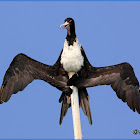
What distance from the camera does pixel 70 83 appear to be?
7.57 meters

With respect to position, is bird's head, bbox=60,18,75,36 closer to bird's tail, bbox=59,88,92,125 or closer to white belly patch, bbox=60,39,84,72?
white belly patch, bbox=60,39,84,72

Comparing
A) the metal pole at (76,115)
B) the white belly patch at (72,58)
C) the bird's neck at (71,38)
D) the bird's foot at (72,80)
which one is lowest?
the metal pole at (76,115)

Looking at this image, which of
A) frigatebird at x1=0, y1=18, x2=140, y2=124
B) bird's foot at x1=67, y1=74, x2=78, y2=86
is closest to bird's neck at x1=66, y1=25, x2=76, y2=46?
frigatebird at x1=0, y1=18, x2=140, y2=124

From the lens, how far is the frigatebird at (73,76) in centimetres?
753

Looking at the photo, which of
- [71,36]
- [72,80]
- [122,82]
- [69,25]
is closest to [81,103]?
[72,80]

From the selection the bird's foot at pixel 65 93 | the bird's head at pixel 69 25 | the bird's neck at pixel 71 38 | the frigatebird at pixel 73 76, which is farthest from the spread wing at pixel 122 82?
the bird's head at pixel 69 25

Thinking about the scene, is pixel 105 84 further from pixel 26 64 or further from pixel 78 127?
pixel 26 64

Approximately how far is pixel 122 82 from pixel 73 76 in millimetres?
977

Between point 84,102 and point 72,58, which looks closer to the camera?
point 72,58

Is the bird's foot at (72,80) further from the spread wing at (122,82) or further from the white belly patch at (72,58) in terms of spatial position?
the white belly patch at (72,58)

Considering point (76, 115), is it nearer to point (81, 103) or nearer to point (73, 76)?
point (81, 103)

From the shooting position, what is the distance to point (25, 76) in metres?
7.67

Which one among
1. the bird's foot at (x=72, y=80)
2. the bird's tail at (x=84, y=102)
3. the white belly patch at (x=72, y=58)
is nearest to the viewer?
the white belly patch at (x=72, y=58)

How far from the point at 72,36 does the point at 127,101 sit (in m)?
1.67
